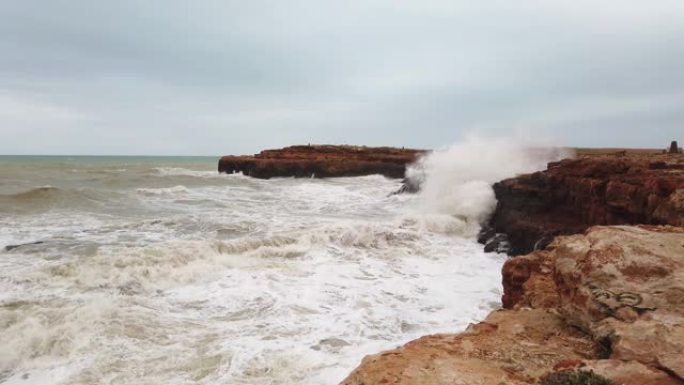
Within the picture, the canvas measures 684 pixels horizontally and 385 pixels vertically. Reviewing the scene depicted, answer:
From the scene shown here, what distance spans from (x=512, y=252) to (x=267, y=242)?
5936mm

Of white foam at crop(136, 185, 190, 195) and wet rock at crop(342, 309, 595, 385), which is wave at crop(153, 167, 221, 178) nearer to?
white foam at crop(136, 185, 190, 195)

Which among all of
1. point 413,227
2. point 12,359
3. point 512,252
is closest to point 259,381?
point 12,359

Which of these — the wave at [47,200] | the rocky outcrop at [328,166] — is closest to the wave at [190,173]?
the rocky outcrop at [328,166]

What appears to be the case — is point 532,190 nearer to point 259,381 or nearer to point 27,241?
point 259,381

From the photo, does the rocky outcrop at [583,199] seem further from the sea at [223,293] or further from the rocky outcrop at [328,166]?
the rocky outcrop at [328,166]

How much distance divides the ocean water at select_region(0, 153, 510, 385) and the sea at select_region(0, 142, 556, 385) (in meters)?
0.03

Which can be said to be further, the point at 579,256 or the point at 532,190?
the point at 532,190

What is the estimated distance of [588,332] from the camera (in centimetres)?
386

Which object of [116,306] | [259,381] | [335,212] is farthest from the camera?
[335,212]

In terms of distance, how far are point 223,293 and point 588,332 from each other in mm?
5540

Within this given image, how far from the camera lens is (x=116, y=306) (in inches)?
267

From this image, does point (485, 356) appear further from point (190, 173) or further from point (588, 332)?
point (190, 173)

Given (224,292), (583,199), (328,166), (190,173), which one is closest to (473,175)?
(583,199)

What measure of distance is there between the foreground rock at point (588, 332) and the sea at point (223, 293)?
1.64 m
